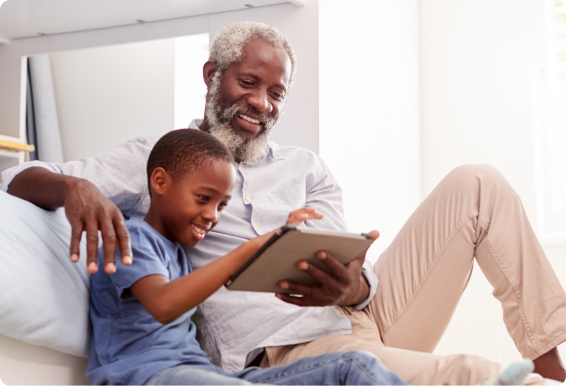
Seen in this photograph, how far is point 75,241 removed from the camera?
89 cm

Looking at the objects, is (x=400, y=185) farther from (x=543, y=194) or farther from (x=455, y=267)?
(x=455, y=267)

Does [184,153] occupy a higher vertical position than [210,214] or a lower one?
higher

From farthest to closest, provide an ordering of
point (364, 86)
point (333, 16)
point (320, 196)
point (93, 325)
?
point (364, 86)
point (333, 16)
point (320, 196)
point (93, 325)

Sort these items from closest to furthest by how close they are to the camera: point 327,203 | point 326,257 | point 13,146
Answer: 1. point 326,257
2. point 327,203
3. point 13,146

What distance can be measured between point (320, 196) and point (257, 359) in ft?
1.46

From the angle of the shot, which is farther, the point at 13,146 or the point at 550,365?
the point at 13,146

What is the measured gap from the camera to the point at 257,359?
4.00 feet

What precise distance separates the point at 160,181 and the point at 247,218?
0.28 meters

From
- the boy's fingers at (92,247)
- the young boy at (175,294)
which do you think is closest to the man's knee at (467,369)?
the young boy at (175,294)

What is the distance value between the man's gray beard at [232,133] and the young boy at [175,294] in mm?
261

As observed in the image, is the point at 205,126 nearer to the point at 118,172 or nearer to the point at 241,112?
the point at 241,112

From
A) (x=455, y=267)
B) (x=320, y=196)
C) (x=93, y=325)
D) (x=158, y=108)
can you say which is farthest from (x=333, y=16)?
(x=93, y=325)

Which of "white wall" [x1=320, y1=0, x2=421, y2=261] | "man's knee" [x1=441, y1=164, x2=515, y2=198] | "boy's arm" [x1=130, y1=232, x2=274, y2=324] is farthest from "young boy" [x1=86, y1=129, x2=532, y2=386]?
"white wall" [x1=320, y1=0, x2=421, y2=261]

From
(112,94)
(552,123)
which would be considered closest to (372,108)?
(552,123)
